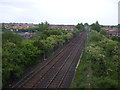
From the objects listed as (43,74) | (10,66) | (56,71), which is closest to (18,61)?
(10,66)

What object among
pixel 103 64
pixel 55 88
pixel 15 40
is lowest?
pixel 55 88

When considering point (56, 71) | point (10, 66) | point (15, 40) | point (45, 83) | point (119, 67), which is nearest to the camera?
point (10, 66)

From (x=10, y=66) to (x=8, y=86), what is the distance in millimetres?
1832

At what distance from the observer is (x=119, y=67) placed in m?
21.4

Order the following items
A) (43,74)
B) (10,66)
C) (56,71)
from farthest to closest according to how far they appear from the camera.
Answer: (56,71)
(43,74)
(10,66)

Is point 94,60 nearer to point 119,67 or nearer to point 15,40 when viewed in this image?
point 119,67

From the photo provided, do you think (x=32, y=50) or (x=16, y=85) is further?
(x=32, y=50)

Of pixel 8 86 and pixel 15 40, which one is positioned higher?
pixel 15 40

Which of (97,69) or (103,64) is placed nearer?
(97,69)

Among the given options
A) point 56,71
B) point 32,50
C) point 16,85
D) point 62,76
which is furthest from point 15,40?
point 16,85

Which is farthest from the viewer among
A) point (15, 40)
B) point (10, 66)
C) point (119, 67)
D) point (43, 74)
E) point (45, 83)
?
point (15, 40)

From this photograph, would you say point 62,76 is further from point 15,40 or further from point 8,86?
point 15,40

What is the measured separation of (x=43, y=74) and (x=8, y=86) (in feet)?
18.6

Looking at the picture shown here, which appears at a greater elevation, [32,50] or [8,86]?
[32,50]
